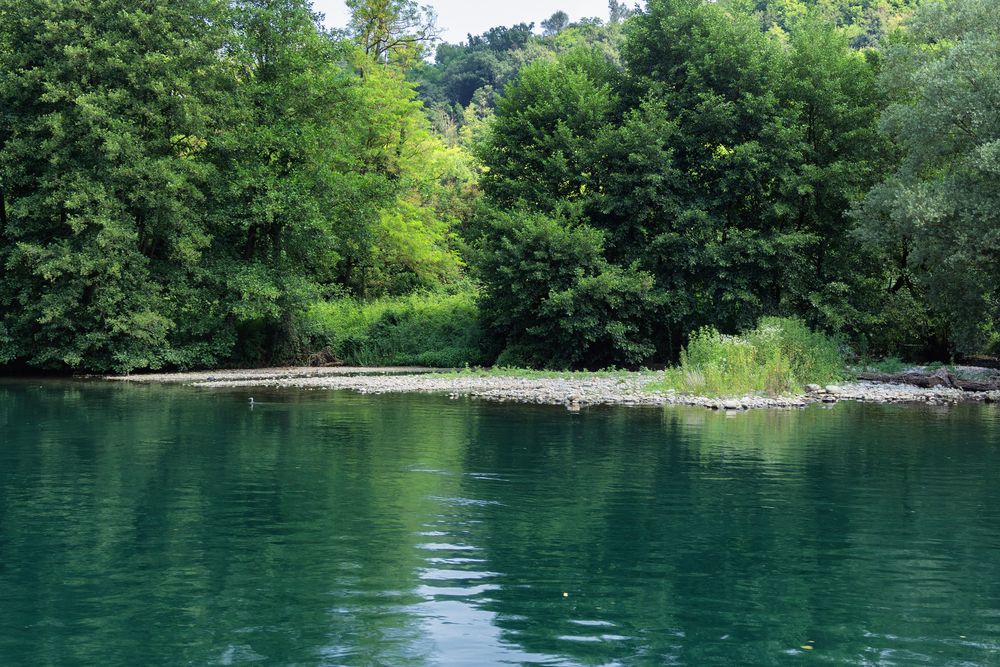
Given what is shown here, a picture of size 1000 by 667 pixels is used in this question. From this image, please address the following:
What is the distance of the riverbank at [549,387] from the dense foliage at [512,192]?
3344 mm

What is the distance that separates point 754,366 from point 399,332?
2053cm

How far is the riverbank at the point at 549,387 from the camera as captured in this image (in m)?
29.0

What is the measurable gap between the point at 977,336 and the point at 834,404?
1171cm

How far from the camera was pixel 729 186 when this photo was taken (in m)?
41.8

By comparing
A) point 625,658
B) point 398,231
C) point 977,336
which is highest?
point 398,231

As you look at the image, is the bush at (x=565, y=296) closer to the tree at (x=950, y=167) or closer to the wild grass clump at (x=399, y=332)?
the wild grass clump at (x=399, y=332)

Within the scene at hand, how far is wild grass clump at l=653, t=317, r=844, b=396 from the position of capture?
3000 centimetres

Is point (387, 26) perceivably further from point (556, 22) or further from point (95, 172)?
point (556, 22)

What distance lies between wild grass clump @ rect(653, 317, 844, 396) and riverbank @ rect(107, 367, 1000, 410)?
2.28 feet

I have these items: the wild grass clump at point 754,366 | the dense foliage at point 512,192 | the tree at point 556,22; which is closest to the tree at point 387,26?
the dense foliage at point 512,192

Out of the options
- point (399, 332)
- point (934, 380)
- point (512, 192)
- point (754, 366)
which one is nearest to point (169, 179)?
point (399, 332)

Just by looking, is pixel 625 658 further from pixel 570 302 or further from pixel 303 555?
pixel 570 302

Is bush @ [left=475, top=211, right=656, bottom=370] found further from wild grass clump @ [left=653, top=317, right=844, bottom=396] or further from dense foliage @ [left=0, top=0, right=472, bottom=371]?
dense foliage @ [left=0, top=0, right=472, bottom=371]

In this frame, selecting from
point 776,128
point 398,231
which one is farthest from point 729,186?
point 398,231
